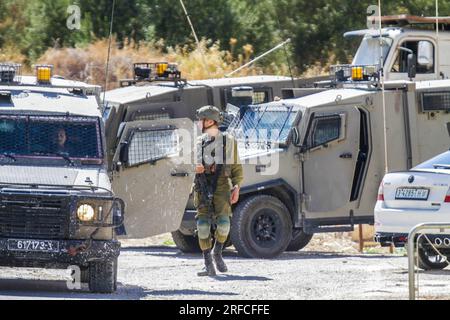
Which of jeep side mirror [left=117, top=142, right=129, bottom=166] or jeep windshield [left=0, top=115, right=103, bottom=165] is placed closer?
jeep windshield [left=0, top=115, right=103, bottom=165]

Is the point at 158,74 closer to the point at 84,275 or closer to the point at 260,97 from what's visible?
the point at 260,97

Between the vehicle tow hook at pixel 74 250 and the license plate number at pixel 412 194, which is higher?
the vehicle tow hook at pixel 74 250

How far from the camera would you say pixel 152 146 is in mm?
15656

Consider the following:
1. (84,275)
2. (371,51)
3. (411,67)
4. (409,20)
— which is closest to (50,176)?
(84,275)

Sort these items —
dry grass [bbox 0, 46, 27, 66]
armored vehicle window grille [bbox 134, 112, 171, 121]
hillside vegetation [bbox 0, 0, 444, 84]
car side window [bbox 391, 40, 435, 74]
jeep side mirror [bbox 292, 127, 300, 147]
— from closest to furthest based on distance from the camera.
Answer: jeep side mirror [bbox 292, 127, 300, 147] < armored vehicle window grille [bbox 134, 112, 171, 121] < car side window [bbox 391, 40, 435, 74] < hillside vegetation [bbox 0, 0, 444, 84] < dry grass [bbox 0, 46, 27, 66]

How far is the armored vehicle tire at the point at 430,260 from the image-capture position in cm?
1519

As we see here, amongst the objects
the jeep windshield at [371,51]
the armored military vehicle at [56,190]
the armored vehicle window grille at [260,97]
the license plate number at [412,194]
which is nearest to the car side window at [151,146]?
the armored military vehicle at [56,190]

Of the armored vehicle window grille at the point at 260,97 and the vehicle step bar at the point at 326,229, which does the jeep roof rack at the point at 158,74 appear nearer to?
the armored vehicle window grille at the point at 260,97

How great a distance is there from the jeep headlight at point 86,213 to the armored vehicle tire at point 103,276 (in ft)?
1.47

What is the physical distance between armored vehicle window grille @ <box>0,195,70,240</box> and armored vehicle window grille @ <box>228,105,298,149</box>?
578 cm

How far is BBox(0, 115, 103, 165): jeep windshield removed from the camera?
13.5 metres

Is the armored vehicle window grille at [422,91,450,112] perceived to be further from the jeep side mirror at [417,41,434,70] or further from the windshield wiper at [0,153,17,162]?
the windshield wiper at [0,153,17,162]

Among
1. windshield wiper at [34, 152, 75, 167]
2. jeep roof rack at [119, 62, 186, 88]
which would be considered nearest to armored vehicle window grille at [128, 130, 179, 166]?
windshield wiper at [34, 152, 75, 167]
